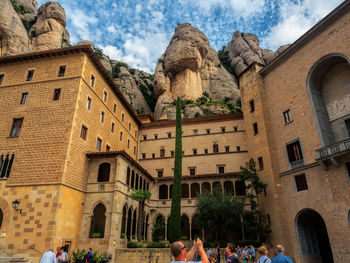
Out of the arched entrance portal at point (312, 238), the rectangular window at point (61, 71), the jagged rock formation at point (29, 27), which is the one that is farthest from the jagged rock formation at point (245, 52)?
the rectangular window at point (61, 71)

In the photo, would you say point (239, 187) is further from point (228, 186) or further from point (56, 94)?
point (56, 94)

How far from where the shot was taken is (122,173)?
20938mm

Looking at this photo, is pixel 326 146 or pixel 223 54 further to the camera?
pixel 223 54

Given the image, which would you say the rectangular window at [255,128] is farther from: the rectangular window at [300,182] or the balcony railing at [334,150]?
the balcony railing at [334,150]

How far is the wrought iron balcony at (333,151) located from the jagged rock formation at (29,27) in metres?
41.9

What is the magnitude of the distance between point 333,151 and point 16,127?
25.7 m

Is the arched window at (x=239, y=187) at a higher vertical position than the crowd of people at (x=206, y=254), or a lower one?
higher

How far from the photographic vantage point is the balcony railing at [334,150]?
1739 centimetres

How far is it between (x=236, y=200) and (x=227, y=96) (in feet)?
110

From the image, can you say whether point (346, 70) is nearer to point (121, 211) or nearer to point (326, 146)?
point (326, 146)

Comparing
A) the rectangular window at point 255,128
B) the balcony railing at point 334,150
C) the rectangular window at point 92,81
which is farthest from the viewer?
the rectangular window at point 255,128

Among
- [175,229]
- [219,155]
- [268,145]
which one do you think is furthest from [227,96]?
[175,229]

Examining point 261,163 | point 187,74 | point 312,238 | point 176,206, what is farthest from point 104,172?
point 187,74

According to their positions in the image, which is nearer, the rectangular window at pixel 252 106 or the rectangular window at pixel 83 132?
the rectangular window at pixel 83 132
